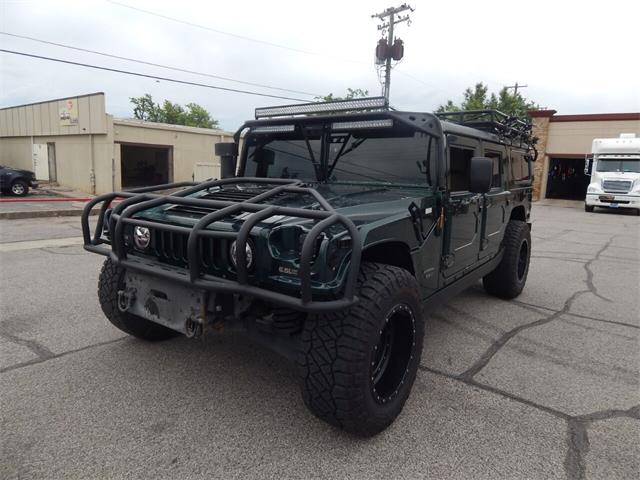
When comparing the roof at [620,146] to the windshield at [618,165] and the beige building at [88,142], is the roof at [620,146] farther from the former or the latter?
the beige building at [88,142]

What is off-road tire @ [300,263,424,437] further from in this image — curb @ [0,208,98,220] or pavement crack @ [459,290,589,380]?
curb @ [0,208,98,220]

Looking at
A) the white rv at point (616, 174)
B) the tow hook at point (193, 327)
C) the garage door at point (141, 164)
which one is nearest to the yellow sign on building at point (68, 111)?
the garage door at point (141, 164)

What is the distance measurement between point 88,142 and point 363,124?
64.4 ft

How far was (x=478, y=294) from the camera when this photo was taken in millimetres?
5664

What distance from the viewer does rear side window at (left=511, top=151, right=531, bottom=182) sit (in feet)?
17.5

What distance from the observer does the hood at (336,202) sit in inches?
105

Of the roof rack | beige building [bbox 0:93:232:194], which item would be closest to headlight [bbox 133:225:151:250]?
the roof rack

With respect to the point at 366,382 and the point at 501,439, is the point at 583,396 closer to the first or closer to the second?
the point at 501,439

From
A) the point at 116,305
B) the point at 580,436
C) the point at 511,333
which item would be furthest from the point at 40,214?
the point at 580,436

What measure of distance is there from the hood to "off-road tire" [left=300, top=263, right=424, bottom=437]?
413 mm

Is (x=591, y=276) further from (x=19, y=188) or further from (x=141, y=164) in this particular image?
(x=141, y=164)

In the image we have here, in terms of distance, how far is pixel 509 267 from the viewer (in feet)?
17.1

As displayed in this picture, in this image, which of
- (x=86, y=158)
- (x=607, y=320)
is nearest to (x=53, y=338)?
(x=607, y=320)

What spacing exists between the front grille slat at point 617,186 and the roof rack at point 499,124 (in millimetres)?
15584
